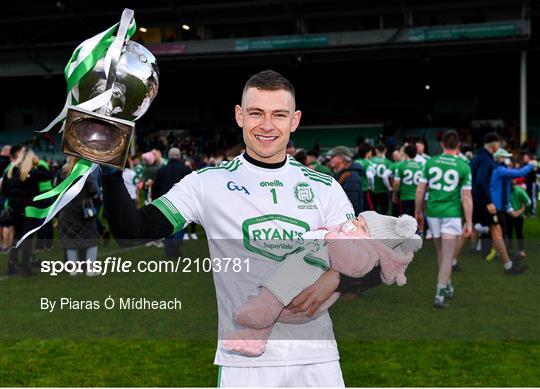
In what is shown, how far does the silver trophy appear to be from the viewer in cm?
173

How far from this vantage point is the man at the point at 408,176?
1117cm

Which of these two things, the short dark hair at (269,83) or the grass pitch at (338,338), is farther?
the grass pitch at (338,338)

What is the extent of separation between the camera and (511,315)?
6.95 meters

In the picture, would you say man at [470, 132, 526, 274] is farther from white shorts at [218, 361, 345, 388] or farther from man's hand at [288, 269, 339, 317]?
man's hand at [288, 269, 339, 317]

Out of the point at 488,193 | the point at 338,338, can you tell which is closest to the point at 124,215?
the point at 338,338

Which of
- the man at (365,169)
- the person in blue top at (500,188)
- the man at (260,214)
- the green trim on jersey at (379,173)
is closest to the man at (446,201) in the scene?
the man at (365,169)

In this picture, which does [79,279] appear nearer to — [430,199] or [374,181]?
[430,199]

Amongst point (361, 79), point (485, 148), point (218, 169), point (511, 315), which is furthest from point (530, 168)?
point (361, 79)

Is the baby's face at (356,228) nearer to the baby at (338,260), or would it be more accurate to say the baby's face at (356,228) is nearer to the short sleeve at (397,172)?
the baby at (338,260)

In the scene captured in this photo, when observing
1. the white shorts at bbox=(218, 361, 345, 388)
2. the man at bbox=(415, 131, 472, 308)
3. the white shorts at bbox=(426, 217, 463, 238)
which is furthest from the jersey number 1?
the white shorts at bbox=(426, 217, 463, 238)

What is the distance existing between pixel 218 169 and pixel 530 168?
784 cm

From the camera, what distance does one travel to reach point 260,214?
2283 mm

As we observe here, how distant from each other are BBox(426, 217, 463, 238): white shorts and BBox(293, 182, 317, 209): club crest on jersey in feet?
17.7

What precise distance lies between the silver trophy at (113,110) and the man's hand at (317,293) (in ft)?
2.07
